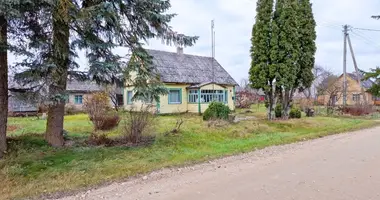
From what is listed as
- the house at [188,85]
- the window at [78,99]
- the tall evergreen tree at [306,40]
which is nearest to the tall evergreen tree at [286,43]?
the tall evergreen tree at [306,40]

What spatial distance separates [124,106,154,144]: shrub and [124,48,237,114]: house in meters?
12.4

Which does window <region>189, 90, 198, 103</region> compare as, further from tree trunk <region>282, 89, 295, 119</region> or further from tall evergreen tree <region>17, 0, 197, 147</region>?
tall evergreen tree <region>17, 0, 197, 147</region>

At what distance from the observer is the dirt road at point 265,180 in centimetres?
479

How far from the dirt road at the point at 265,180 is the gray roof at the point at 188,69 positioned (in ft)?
53.5

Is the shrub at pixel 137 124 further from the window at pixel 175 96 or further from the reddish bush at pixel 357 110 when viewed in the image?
the reddish bush at pixel 357 110

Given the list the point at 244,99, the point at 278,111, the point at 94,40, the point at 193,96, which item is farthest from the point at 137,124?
the point at 244,99

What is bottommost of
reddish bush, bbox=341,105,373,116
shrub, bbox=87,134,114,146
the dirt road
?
the dirt road

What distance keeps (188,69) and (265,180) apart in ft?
67.6

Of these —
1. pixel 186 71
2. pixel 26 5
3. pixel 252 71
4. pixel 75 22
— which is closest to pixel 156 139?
pixel 75 22

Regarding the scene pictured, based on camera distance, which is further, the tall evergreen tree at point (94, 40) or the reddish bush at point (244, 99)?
the reddish bush at point (244, 99)

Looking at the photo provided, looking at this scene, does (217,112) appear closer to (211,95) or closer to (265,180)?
(211,95)

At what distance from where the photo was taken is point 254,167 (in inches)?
267

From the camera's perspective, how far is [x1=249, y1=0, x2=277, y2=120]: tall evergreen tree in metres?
17.3

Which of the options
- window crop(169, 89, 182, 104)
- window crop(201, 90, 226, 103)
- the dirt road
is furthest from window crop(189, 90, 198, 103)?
the dirt road
